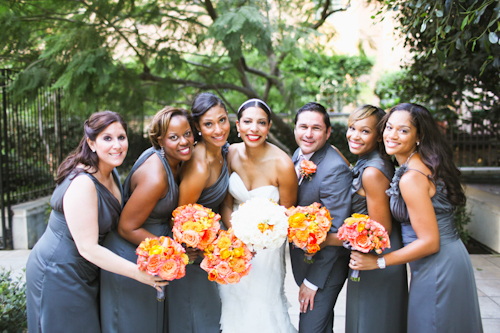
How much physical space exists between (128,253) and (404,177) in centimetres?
214

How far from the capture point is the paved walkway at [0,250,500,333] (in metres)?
4.11

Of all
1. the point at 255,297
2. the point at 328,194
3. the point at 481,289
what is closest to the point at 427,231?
the point at 328,194

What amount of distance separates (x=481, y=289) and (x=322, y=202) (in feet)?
11.5

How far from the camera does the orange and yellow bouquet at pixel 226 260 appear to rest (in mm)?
2436

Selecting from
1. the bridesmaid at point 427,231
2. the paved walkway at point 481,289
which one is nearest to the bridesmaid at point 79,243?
the paved walkway at point 481,289

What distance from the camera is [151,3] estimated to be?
263 inches

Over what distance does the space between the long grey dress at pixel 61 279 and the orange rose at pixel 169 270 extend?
2.22 feet

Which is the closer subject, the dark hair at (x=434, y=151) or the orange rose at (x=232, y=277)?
the orange rose at (x=232, y=277)

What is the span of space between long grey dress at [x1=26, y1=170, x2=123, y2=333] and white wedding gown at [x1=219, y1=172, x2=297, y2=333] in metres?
1.06

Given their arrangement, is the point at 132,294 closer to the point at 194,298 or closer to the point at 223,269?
the point at 194,298

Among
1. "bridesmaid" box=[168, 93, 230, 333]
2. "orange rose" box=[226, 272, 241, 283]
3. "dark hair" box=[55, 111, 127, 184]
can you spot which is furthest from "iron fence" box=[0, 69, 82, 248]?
"orange rose" box=[226, 272, 241, 283]

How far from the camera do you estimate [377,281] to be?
9.05ft

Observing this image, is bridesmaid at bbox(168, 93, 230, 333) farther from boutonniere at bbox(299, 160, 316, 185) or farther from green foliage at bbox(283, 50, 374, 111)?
green foliage at bbox(283, 50, 374, 111)

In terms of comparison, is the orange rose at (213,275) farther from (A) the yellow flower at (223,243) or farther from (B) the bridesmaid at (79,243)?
(B) the bridesmaid at (79,243)
